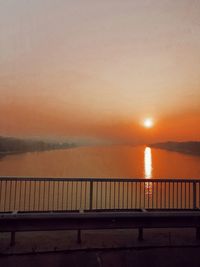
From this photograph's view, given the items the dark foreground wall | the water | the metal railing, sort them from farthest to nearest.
→ the water → the metal railing → the dark foreground wall

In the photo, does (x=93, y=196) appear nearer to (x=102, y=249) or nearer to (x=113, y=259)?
(x=102, y=249)

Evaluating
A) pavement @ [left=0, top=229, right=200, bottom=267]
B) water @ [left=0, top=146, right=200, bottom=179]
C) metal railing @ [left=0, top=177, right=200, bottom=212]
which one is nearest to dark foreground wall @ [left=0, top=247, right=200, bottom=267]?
pavement @ [left=0, top=229, right=200, bottom=267]

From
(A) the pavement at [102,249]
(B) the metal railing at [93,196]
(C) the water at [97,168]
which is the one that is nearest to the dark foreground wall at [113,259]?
(A) the pavement at [102,249]

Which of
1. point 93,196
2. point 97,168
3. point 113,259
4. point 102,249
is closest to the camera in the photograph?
point 113,259

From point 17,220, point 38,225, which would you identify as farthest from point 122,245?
point 17,220

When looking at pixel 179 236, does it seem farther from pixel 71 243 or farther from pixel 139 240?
pixel 71 243

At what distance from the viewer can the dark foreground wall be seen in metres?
4.08

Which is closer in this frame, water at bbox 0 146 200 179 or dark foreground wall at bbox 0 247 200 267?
dark foreground wall at bbox 0 247 200 267

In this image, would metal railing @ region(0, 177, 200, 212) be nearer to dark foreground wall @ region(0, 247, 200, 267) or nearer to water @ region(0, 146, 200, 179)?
dark foreground wall @ region(0, 247, 200, 267)

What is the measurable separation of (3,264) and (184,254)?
324 cm

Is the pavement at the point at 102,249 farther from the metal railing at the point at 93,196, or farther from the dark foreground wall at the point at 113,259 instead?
the metal railing at the point at 93,196

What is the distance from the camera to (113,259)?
4.26m

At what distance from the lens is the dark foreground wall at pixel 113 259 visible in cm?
408

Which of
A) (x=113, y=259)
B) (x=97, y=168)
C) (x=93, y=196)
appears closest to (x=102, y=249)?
(x=113, y=259)
